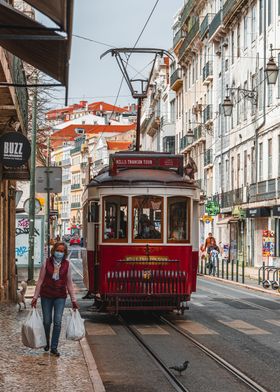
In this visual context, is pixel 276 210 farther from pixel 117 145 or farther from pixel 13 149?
pixel 117 145

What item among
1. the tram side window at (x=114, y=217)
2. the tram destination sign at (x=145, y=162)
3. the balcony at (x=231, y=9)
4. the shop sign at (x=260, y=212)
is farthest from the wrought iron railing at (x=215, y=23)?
the tram side window at (x=114, y=217)

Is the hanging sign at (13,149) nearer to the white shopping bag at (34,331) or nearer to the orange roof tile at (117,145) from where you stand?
the white shopping bag at (34,331)

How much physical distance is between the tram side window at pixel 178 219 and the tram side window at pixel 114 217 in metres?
0.88

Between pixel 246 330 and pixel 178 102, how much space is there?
72.8 meters

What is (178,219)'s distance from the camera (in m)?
20.5

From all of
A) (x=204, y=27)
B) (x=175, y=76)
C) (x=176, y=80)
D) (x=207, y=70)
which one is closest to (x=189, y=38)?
(x=204, y=27)

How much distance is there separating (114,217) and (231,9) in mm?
41744

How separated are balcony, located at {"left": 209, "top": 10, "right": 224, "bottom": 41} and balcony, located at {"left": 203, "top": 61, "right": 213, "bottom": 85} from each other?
239 cm

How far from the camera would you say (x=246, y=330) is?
1941 centimetres

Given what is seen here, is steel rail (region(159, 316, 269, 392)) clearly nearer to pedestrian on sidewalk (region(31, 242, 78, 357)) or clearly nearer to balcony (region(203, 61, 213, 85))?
pedestrian on sidewalk (region(31, 242, 78, 357))

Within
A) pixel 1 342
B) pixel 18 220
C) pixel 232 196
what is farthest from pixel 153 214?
pixel 232 196

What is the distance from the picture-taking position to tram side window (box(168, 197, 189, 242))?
66.7ft

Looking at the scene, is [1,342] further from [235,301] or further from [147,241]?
[235,301]

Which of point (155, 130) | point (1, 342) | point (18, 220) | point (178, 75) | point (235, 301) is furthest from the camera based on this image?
point (155, 130)
